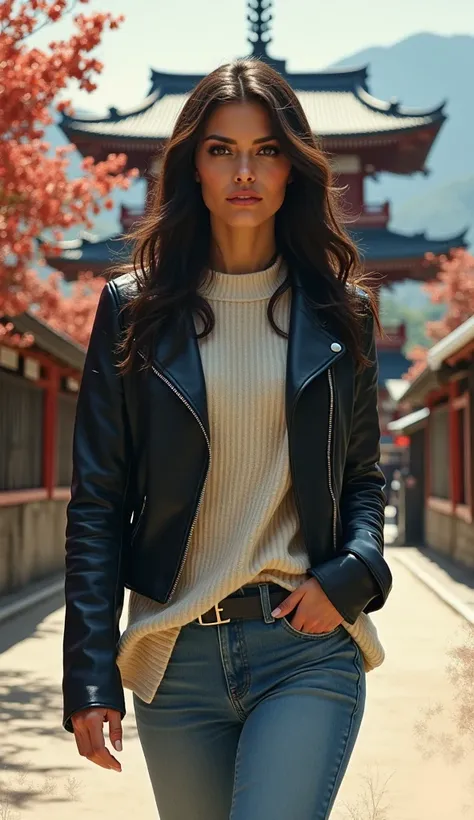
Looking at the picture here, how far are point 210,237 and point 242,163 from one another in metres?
0.24

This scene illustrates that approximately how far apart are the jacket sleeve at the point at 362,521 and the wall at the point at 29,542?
417 inches

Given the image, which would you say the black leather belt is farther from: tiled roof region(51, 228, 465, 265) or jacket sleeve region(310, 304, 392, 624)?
tiled roof region(51, 228, 465, 265)

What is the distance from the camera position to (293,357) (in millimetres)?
2422

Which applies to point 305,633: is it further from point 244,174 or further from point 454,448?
point 454,448

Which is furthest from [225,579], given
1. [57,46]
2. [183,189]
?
[57,46]

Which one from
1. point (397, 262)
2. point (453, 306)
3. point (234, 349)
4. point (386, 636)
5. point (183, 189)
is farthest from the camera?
point (453, 306)

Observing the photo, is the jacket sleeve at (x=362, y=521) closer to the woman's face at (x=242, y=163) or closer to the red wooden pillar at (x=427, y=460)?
the woman's face at (x=242, y=163)

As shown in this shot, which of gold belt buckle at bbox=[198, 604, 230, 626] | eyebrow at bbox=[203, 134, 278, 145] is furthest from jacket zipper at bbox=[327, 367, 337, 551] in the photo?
eyebrow at bbox=[203, 134, 278, 145]

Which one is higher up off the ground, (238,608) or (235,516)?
(235,516)

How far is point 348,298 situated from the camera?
103 inches

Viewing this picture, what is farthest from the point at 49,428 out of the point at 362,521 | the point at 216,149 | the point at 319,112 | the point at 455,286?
the point at 319,112

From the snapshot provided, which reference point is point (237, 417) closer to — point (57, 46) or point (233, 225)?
point (233, 225)

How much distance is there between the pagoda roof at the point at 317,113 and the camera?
105ft

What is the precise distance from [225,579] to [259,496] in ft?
0.59
